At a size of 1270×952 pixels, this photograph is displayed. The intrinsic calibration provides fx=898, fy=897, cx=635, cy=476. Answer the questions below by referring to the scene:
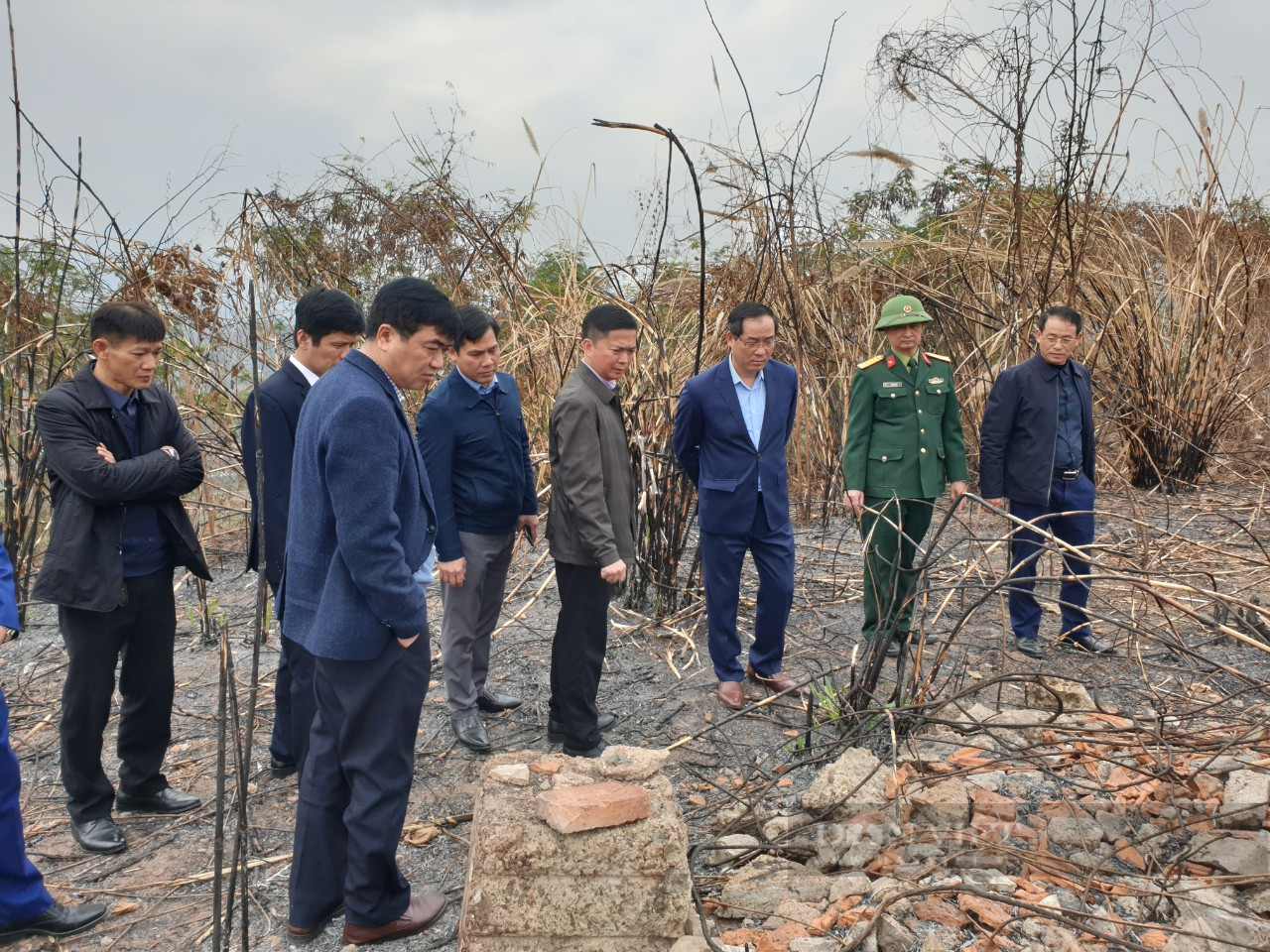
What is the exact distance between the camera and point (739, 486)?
3740 mm

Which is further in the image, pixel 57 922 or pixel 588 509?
pixel 588 509

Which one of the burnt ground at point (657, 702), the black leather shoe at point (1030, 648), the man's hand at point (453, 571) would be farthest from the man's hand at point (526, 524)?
Answer: the black leather shoe at point (1030, 648)

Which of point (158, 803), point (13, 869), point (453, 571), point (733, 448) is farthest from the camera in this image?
point (733, 448)

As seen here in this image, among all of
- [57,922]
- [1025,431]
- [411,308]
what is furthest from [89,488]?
[1025,431]

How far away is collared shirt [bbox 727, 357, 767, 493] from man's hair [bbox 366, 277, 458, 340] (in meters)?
1.88

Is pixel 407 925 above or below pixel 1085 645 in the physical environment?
below

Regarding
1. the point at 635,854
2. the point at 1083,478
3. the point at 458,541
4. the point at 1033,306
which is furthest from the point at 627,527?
the point at 1033,306

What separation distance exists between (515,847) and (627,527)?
149 cm

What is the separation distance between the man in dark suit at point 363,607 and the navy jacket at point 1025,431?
2.86 metres

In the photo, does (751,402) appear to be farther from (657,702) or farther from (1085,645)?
(1085,645)

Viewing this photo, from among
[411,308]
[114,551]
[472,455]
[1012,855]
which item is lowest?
[1012,855]

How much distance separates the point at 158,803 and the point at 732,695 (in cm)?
214

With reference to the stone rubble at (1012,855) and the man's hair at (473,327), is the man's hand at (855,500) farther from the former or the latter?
the man's hair at (473,327)

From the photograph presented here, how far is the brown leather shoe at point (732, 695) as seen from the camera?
12.2 feet
